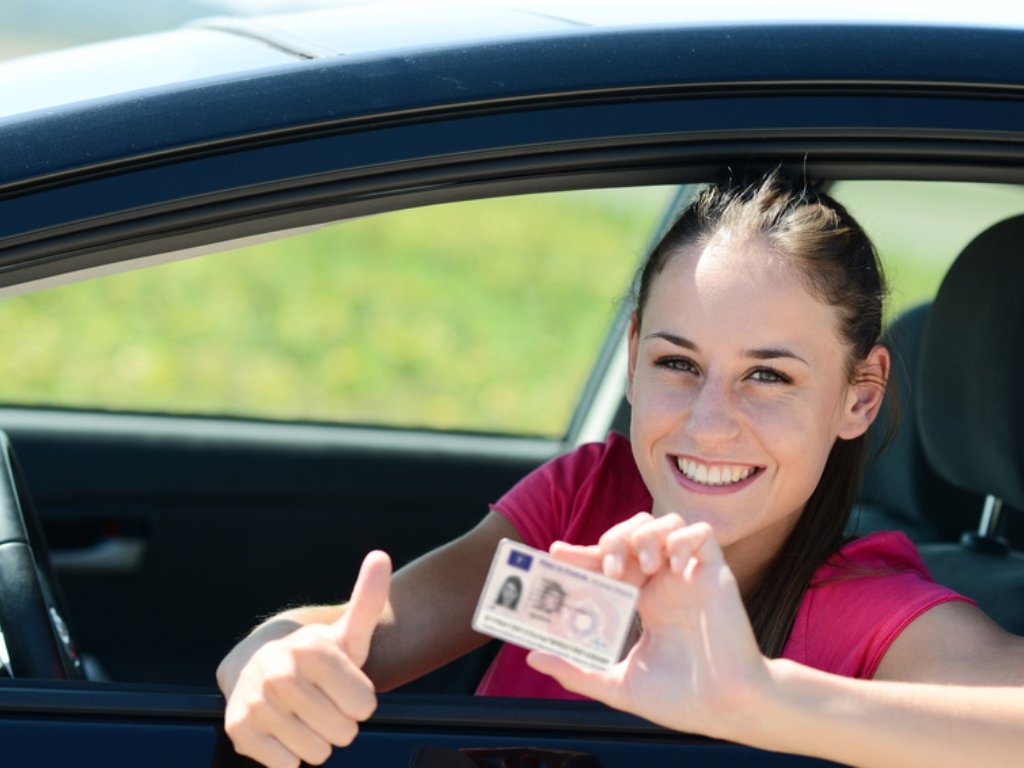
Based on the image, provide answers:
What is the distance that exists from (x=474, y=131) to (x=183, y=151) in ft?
0.85

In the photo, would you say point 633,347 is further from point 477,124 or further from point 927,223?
point 927,223

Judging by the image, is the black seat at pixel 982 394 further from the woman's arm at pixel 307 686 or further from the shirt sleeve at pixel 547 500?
the woman's arm at pixel 307 686

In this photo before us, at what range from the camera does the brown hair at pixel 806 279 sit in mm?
1561

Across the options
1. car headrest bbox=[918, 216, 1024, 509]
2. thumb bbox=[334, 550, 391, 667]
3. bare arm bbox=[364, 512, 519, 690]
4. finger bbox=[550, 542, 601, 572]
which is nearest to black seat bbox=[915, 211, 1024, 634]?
car headrest bbox=[918, 216, 1024, 509]

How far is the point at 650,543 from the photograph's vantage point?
1.21 metres

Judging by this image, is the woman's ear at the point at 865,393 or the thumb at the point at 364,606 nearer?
the thumb at the point at 364,606

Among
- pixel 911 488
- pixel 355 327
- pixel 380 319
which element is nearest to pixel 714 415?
pixel 911 488

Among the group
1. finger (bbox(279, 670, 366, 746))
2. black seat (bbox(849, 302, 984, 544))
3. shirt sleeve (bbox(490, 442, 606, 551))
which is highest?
finger (bbox(279, 670, 366, 746))

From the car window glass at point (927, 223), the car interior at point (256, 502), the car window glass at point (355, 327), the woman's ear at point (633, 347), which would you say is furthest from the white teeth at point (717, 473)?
the car window glass at point (927, 223)

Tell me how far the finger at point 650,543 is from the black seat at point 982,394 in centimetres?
73

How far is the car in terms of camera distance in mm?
1280

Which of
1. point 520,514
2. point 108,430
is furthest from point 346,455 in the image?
point 520,514

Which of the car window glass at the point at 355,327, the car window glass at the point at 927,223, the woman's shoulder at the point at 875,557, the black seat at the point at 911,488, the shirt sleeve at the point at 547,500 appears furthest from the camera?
the car window glass at the point at 927,223

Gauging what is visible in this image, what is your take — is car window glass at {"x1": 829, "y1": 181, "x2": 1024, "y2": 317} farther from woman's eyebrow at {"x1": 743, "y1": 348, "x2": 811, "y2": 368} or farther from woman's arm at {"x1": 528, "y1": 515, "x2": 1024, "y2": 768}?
woman's arm at {"x1": 528, "y1": 515, "x2": 1024, "y2": 768}
